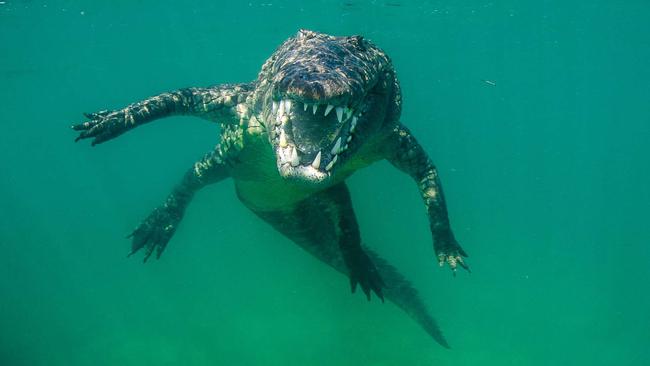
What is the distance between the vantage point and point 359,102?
3697mm

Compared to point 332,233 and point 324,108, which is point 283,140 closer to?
point 324,108

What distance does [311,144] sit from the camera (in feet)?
11.6

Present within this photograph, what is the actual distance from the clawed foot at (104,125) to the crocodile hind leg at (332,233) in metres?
2.39

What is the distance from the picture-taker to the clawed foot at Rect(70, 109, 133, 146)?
17.1ft

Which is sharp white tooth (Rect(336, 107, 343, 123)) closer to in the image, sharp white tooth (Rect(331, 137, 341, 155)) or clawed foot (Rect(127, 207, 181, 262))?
sharp white tooth (Rect(331, 137, 341, 155))

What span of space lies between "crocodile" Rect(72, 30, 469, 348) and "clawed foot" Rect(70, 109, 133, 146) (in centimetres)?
1

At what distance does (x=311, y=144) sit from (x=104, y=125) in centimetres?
293

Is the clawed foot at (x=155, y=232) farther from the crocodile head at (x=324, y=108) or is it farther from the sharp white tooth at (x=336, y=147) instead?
the sharp white tooth at (x=336, y=147)

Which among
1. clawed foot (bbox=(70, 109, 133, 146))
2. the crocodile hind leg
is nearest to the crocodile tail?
the crocodile hind leg

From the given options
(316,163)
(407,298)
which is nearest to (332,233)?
(407,298)

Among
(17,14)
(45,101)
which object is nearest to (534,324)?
(17,14)

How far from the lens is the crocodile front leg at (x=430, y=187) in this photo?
573cm

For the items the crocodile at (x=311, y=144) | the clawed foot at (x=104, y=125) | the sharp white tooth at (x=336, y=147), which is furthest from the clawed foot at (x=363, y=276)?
the clawed foot at (x=104, y=125)

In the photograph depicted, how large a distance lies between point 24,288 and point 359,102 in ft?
72.0
